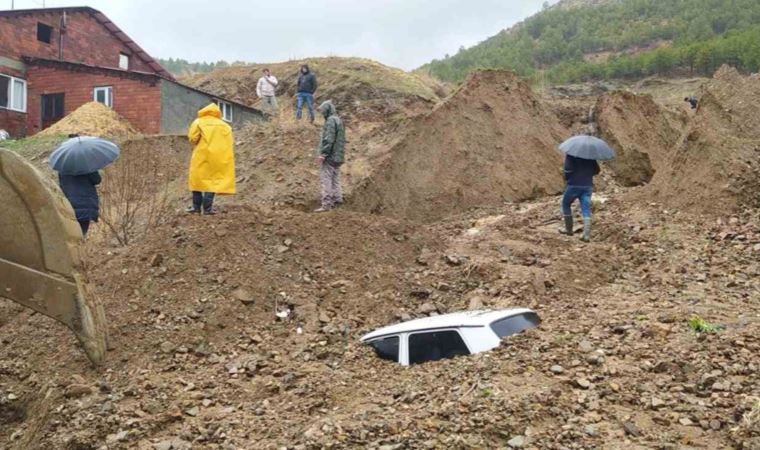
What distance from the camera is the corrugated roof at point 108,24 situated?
80.0ft

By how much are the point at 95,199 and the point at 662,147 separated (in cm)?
1311

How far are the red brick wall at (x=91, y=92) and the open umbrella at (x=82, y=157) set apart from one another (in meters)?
14.6

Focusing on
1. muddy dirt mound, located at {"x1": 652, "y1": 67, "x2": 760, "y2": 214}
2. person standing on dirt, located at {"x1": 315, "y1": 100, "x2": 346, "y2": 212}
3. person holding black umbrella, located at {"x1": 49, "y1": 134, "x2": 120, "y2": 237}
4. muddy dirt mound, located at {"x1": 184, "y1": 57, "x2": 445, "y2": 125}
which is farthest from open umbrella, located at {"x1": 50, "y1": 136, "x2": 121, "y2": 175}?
muddy dirt mound, located at {"x1": 184, "y1": 57, "x2": 445, "y2": 125}

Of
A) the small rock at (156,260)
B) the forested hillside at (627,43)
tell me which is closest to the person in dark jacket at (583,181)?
the small rock at (156,260)

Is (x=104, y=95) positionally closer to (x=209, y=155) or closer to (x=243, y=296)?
(x=209, y=155)

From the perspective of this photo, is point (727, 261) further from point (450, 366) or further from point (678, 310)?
point (450, 366)

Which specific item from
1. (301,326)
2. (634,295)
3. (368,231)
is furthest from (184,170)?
(634,295)

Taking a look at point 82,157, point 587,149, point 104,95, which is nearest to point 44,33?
point 104,95

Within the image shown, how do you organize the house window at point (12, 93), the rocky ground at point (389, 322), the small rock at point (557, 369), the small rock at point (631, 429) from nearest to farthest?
the small rock at point (631, 429), the rocky ground at point (389, 322), the small rock at point (557, 369), the house window at point (12, 93)

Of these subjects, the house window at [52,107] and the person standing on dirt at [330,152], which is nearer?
the person standing on dirt at [330,152]

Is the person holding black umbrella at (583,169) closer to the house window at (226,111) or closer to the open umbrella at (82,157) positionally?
the open umbrella at (82,157)

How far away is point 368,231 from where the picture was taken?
32.0ft

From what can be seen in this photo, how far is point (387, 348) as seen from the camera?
648 cm

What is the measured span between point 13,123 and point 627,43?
133 feet
